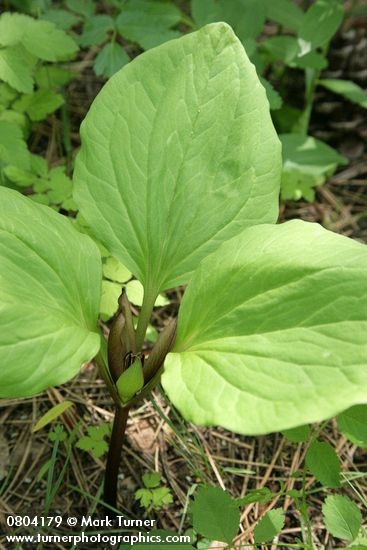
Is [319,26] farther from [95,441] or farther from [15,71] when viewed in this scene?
[95,441]

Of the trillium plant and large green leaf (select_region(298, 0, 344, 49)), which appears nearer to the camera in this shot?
the trillium plant

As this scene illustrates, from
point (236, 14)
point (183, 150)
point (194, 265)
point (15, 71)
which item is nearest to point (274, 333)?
point (194, 265)

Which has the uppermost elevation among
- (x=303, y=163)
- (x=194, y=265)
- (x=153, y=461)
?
(x=194, y=265)

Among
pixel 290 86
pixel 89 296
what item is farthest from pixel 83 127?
pixel 290 86

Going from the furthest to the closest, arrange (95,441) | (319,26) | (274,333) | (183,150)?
(319,26) < (95,441) < (183,150) < (274,333)

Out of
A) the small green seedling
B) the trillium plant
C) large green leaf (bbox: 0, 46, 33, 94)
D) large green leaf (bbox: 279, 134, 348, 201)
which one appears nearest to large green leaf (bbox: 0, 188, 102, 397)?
the trillium plant

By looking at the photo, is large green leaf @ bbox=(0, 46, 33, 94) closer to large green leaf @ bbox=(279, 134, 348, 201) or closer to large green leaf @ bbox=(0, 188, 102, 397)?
large green leaf @ bbox=(0, 188, 102, 397)

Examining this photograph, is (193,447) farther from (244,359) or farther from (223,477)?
(244,359)
